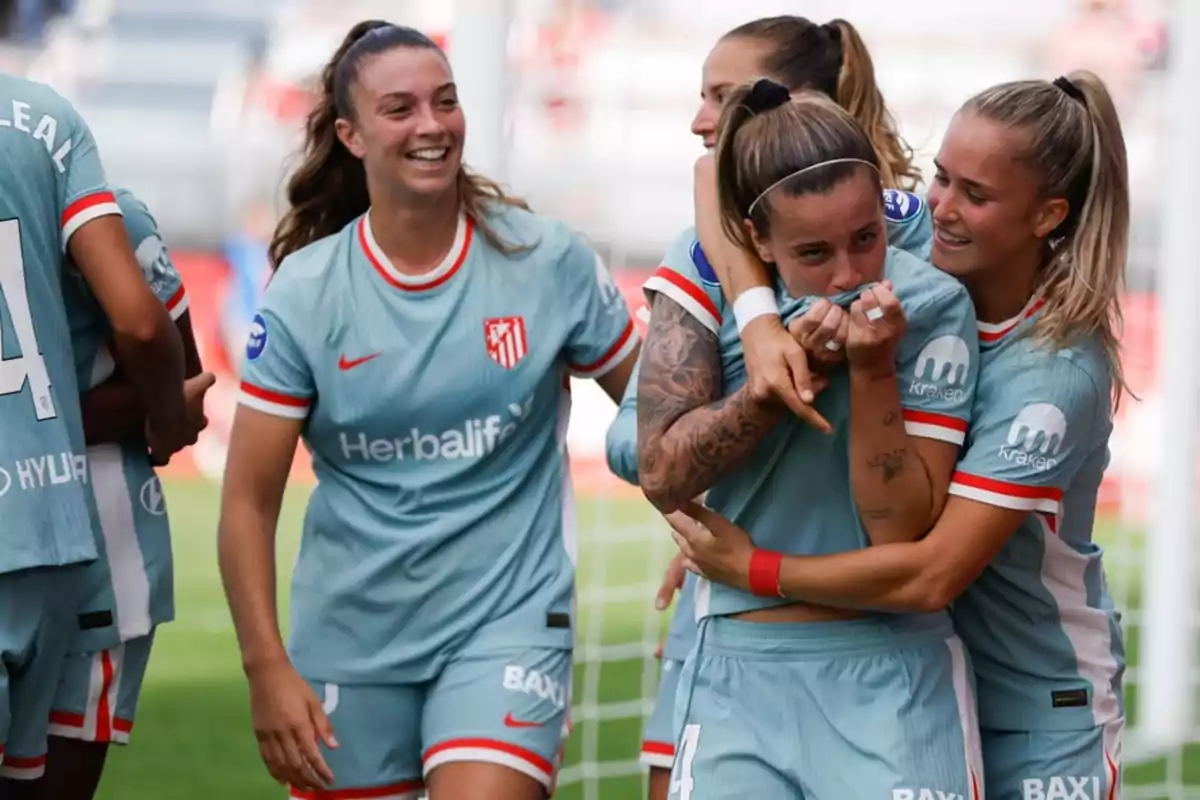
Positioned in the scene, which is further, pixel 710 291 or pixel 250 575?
pixel 250 575

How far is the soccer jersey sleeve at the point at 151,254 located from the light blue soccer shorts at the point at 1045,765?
174 centimetres

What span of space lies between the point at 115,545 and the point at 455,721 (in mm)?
748

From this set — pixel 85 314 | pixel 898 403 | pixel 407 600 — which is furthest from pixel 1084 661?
pixel 85 314

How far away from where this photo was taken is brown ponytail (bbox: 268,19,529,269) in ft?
12.5

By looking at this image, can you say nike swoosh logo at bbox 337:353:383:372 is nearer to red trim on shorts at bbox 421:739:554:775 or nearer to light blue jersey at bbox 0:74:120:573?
light blue jersey at bbox 0:74:120:573

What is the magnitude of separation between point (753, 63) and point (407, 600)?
1197 mm

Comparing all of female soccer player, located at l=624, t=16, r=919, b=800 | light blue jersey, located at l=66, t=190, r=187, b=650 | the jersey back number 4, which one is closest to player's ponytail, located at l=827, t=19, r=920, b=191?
female soccer player, located at l=624, t=16, r=919, b=800

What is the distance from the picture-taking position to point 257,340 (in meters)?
3.67

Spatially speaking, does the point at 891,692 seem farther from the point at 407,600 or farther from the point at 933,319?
the point at 407,600

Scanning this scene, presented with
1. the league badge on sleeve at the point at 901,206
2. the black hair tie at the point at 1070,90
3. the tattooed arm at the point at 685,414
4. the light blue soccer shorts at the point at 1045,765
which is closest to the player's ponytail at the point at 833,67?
Result: the league badge on sleeve at the point at 901,206

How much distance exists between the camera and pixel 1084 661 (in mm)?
3119

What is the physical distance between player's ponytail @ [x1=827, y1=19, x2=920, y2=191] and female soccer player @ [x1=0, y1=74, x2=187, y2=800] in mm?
1289

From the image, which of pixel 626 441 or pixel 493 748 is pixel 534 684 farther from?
pixel 626 441

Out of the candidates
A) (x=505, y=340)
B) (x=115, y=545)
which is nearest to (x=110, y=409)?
(x=115, y=545)
